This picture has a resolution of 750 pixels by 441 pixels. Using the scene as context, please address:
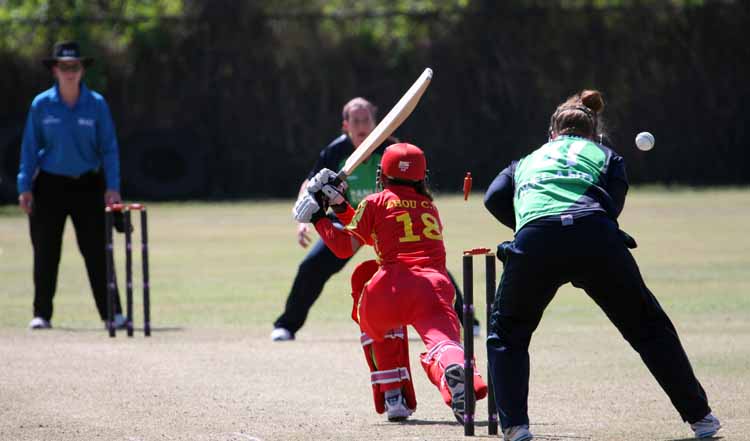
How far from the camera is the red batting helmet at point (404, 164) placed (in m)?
7.23

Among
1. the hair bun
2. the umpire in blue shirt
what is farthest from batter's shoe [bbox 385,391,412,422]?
the umpire in blue shirt

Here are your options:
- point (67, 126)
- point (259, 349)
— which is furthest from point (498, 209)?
point (67, 126)

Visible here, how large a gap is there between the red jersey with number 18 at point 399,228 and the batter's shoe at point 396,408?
0.74 metres

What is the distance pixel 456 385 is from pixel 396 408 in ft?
2.61

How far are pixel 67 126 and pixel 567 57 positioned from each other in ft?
69.0

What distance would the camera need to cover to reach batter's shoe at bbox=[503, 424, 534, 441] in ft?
20.2

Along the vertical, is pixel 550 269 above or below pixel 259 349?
above

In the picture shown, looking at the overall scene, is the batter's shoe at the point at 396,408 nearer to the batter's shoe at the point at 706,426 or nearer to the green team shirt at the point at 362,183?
the batter's shoe at the point at 706,426

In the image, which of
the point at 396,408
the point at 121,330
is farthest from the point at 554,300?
the point at 396,408

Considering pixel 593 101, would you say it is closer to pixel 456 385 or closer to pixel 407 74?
pixel 456 385

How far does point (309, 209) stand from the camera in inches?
285

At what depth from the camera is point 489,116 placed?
31.3 metres

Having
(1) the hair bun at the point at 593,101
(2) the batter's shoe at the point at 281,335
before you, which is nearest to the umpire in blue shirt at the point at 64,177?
→ (2) the batter's shoe at the point at 281,335

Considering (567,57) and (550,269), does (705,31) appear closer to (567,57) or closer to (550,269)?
(567,57)
